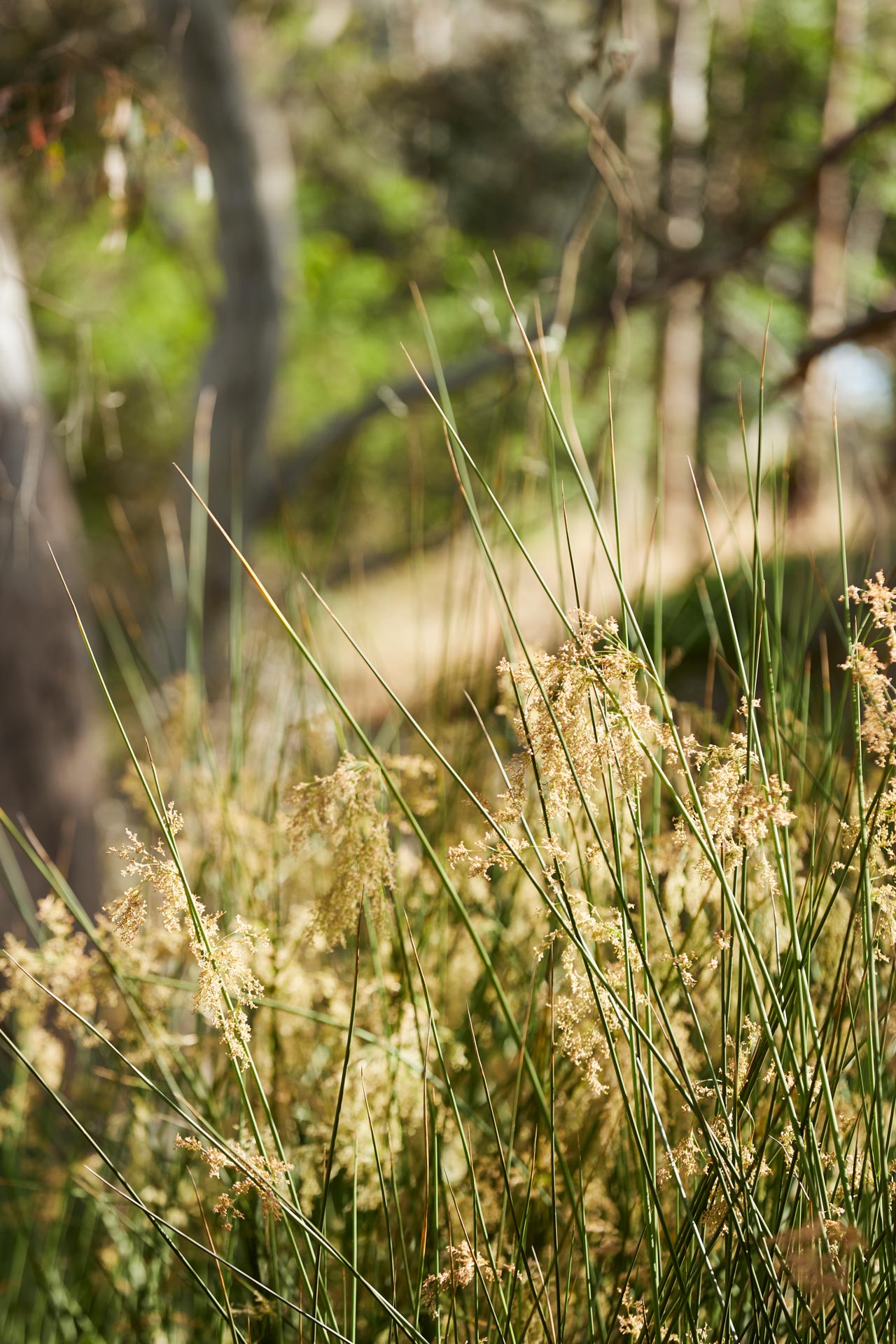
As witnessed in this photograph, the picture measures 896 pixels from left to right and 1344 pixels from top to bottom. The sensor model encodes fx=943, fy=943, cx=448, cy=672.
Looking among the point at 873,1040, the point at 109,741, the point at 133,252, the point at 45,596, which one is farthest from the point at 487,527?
the point at 133,252

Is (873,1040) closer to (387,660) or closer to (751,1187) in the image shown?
(751,1187)

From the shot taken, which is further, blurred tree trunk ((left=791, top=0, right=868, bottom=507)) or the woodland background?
blurred tree trunk ((left=791, top=0, right=868, bottom=507))

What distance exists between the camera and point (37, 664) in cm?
243

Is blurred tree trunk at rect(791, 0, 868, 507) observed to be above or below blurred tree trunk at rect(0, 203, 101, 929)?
above

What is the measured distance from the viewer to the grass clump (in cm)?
46

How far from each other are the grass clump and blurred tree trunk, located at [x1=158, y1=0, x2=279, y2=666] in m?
2.67

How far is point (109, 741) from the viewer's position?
5.52m

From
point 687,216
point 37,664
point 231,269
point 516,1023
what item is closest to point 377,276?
point 687,216

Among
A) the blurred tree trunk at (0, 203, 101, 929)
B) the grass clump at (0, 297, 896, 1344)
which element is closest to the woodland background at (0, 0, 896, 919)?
the blurred tree trunk at (0, 203, 101, 929)

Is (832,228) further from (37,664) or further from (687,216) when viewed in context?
(37,664)

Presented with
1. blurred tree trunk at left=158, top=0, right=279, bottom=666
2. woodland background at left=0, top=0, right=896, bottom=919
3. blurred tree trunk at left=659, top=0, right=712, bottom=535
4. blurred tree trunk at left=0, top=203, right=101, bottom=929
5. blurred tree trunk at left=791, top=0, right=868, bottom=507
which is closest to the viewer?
blurred tree trunk at left=0, top=203, right=101, bottom=929

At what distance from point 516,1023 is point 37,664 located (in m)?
2.08

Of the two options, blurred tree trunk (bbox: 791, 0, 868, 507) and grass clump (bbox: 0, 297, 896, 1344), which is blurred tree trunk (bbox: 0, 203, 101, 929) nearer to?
grass clump (bbox: 0, 297, 896, 1344)

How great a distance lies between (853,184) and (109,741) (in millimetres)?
5822
